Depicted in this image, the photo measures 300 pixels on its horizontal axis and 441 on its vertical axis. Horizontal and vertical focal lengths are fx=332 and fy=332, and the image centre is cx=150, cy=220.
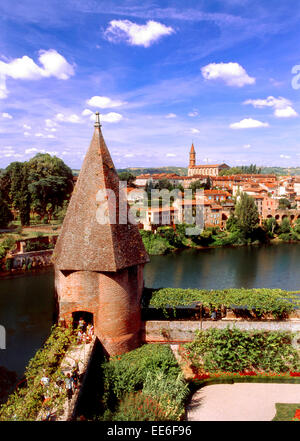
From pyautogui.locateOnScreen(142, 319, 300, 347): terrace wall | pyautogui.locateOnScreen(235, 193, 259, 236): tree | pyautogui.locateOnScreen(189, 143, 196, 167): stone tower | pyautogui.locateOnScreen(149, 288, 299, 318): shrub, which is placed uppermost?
pyautogui.locateOnScreen(189, 143, 196, 167): stone tower

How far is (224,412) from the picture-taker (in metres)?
12.0

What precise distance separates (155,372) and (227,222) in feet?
165

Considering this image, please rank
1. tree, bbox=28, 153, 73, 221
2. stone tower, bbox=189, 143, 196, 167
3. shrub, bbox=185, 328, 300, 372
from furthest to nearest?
stone tower, bbox=189, 143, 196, 167 < tree, bbox=28, 153, 73, 221 < shrub, bbox=185, 328, 300, 372

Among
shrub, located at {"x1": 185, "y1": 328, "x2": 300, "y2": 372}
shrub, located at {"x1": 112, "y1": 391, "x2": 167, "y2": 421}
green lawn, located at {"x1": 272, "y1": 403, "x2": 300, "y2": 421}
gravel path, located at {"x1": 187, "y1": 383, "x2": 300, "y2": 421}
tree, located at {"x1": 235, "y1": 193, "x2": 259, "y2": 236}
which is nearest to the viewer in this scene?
shrub, located at {"x1": 112, "y1": 391, "x2": 167, "y2": 421}

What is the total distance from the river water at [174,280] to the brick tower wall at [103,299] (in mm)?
6785

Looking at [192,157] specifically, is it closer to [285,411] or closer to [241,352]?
[241,352]

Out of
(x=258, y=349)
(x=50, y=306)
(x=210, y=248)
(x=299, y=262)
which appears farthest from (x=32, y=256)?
(x=299, y=262)

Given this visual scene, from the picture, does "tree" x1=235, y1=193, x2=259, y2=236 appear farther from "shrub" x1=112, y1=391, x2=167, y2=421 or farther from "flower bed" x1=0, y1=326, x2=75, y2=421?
"flower bed" x1=0, y1=326, x2=75, y2=421

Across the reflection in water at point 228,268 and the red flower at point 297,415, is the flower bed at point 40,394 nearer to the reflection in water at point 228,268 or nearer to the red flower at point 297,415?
the red flower at point 297,415

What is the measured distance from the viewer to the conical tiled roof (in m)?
12.7

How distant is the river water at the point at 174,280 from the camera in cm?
2070

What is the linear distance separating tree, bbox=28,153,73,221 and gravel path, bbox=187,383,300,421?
43.4 meters

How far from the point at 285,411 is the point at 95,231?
377 inches

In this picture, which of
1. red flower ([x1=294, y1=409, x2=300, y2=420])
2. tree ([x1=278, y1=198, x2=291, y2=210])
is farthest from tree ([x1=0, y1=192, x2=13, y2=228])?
tree ([x1=278, y1=198, x2=291, y2=210])
